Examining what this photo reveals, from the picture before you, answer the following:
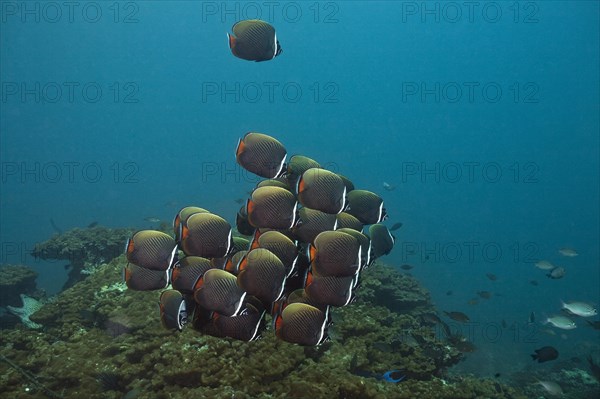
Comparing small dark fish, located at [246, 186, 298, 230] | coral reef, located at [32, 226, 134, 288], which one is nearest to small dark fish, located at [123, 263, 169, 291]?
small dark fish, located at [246, 186, 298, 230]

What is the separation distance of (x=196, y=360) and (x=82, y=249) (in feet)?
27.6

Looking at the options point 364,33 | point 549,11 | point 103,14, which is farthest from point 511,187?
point 103,14

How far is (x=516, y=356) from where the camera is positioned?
18438mm

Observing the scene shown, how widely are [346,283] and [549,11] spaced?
116759mm

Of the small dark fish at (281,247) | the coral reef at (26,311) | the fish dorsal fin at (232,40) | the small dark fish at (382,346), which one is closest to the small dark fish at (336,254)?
the small dark fish at (281,247)

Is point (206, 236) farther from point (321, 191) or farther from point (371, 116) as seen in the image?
point (371, 116)

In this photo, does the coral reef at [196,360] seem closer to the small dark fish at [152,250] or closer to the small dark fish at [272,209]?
the small dark fish at [152,250]

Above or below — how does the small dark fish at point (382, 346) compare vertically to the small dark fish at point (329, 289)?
below

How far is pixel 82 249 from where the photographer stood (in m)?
11.6

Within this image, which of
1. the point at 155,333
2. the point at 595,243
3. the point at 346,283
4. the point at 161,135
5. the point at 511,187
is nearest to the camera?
the point at 346,283

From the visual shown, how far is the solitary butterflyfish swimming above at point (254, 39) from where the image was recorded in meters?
4.73

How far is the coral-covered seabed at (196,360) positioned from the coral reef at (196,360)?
0.01 m

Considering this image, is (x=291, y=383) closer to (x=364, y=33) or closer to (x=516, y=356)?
(x=516, y=356)

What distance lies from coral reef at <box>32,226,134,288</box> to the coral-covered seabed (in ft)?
15.6
